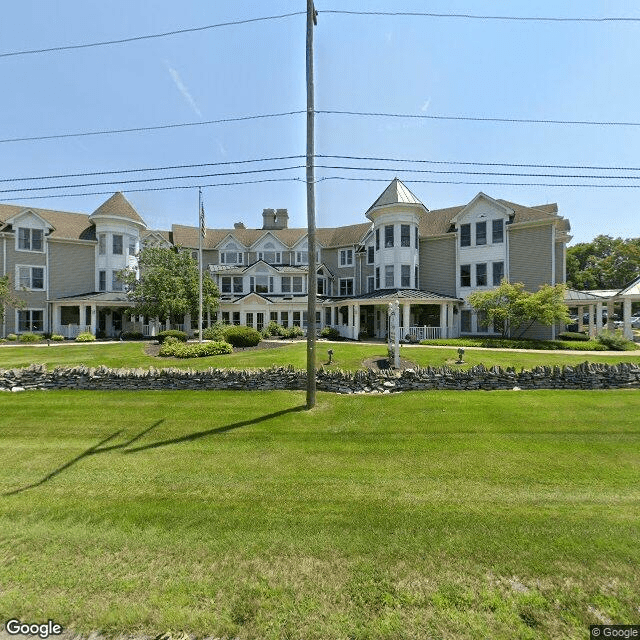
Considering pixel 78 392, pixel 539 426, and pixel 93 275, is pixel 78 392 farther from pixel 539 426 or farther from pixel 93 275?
pixel 93 275

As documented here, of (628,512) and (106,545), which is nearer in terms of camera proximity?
(106,545)

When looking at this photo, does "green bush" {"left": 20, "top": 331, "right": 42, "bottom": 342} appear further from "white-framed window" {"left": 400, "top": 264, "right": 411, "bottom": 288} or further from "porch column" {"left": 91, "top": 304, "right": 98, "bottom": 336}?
"white-framed window" {"left": 400, "top": 264, "right": 411, "bottom": 288}

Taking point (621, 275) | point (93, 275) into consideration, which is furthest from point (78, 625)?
point (621, 275)

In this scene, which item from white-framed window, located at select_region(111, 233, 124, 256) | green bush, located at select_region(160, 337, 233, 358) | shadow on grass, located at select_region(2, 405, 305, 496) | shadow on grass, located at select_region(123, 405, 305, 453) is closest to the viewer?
shadow on grass, located at select_region(2, 405, 305, 496)

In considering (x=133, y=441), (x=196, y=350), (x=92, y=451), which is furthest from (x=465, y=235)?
(x=92, y=451)

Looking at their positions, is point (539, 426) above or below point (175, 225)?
below

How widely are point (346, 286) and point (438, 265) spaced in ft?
32.5

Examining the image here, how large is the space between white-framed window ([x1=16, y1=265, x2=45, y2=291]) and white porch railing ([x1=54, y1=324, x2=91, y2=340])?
4.04m

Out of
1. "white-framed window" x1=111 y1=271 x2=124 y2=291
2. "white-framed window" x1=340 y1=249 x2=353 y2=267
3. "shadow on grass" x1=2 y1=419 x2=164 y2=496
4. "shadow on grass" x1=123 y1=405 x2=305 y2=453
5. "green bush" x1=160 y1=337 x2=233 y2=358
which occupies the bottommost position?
"shadow on grass" x1=2 y1=419 x2=164 y2=496

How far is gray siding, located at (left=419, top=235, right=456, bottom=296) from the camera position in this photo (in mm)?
28578

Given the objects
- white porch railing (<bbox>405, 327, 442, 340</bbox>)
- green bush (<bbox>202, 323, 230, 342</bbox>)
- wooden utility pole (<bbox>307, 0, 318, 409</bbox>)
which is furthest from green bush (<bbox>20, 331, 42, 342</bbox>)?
white porch railing (<bbox>405, 327, 442, 340</bbox>)

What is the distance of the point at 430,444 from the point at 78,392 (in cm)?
1080

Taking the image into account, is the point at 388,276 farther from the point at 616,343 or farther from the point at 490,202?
the point at 616,343

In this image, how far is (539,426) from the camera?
788 centimetres
